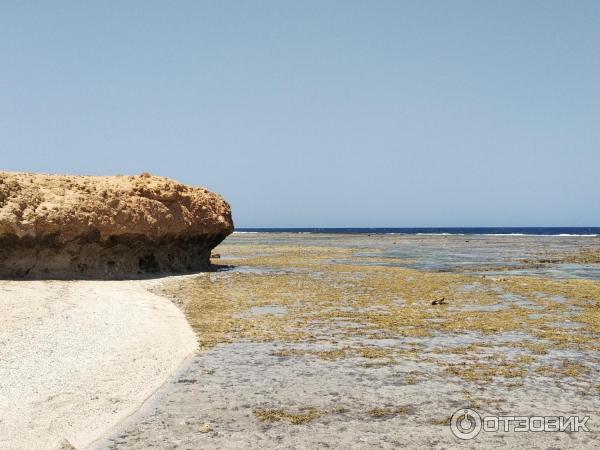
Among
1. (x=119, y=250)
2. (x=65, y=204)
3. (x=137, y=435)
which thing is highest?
(x=65, y=204)

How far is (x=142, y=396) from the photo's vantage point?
9430 millimetres

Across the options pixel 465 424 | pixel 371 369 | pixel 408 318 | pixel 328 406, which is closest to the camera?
pixel 465 424

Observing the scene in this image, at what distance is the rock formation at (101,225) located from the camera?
2309 cm

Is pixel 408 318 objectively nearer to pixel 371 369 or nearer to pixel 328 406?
pixel 371 369

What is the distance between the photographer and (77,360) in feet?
35.2

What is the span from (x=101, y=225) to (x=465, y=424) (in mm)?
21240

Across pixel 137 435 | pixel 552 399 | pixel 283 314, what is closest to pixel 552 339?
pixel 552 399

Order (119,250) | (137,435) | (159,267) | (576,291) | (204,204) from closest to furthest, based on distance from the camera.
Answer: (137,435)
(576,291)
(119,250)
(159,267)
(204,204)

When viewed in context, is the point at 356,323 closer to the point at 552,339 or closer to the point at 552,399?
the point at 552,339

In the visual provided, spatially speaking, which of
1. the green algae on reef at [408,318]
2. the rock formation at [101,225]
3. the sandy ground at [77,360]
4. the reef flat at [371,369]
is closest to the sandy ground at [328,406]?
the reef flat at [371,369]

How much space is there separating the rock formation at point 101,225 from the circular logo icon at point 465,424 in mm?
19853

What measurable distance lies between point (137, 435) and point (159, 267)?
74.3 ft

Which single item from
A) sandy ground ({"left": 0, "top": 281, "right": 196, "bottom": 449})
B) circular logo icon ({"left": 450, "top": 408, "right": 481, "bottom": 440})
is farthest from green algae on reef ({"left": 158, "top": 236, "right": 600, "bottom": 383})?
circular logo icon ({"left": 450, "top": 408, "right": 481, "bottom": 440})
